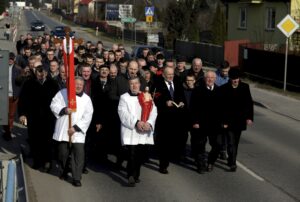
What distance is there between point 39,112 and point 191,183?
2652 mm

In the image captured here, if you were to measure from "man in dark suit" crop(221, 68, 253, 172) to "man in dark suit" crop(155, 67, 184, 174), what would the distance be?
2.39 ft

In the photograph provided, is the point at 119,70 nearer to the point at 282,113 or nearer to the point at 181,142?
the point at 181,142

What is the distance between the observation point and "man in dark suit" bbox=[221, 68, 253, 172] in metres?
11.0

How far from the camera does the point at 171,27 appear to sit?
5178cm

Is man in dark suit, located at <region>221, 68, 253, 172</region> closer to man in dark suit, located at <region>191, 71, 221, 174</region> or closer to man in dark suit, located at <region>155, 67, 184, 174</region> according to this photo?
man in dark suit, located at <region>191, 71, 221, 174</region>

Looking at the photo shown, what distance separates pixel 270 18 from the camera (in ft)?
132

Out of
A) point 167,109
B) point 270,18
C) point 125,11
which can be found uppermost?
point 125,11

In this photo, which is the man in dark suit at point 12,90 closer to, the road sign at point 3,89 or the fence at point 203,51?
the road sign at point 3,89

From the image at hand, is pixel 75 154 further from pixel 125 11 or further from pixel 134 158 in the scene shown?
pixel 125 11

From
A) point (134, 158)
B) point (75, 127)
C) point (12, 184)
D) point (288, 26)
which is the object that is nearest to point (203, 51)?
point (288, 26)

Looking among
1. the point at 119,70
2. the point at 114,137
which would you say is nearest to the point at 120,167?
the point at 114,137

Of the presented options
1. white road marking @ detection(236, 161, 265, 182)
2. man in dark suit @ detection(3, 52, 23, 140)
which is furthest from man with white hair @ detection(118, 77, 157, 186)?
man in dark suit @ detection(3, 52, 23, 140)

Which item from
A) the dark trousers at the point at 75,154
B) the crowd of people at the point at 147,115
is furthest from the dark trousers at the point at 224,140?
the dark trousers at the point at 75,154

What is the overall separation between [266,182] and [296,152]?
9.37 ft
